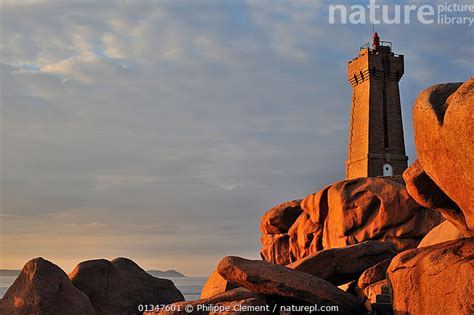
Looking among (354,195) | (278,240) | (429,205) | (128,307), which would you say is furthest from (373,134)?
(429,205)

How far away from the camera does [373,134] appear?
39.4 meters

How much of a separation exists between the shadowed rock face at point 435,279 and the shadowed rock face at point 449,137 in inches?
17.4

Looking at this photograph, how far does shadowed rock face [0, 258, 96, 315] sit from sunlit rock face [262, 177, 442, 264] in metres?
13.1

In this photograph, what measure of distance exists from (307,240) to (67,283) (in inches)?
660

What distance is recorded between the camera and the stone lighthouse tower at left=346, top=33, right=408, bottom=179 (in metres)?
39.1

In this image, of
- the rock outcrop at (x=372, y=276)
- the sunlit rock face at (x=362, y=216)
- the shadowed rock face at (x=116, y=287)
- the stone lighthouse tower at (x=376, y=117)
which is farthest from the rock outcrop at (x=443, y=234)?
the stone lighthouse tower at (x=376, y=117)

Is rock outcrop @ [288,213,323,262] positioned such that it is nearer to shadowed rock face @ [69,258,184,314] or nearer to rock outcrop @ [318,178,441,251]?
rock outcrop @ [318,178,441,251]

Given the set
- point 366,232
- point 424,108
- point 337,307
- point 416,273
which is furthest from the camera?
point 366,232

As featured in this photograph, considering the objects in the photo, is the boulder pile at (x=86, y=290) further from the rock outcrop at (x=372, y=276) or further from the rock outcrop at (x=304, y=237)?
the rock outcrop at (x=304, y=237)

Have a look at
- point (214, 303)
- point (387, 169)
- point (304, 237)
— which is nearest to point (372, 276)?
point (214, 303)

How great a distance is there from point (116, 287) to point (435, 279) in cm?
858

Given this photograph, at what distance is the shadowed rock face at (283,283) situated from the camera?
948 centimetres

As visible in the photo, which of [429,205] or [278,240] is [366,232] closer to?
[278,240]

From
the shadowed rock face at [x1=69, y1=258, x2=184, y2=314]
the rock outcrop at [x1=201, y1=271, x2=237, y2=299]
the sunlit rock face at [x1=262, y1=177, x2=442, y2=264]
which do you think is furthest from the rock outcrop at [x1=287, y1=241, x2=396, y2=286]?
the sunlit rock face at [x1=262, y1=177, x2=442, y2=264]
